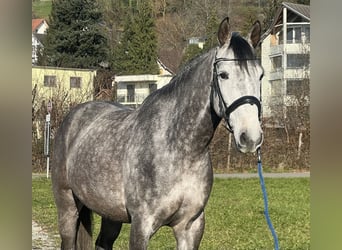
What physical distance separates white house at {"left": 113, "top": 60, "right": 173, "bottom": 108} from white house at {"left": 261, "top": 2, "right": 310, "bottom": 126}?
4.83ft

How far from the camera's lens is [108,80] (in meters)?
7.42

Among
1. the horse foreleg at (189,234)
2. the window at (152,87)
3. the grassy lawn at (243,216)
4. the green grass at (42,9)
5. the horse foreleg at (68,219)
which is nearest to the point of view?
the horse foreleg at (189,234)

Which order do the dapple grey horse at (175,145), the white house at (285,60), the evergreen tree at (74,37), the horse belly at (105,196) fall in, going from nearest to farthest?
the dapple grey horse at (175,145), the horse belly at (105,196), the evergreen tree at (74,37), the white house at (285,60)

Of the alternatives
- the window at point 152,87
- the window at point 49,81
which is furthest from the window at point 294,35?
the window at point 49,81

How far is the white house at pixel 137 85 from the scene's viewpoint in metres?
7.16

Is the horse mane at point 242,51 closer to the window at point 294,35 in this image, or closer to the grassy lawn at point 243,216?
the grassy lawn at point 243,216

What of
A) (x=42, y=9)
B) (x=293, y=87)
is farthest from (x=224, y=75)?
(x=293, y=87)

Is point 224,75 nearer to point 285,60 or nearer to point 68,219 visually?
point 68,219

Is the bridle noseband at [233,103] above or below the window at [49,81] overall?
below

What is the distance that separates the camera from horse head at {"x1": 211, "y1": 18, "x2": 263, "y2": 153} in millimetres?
2205
